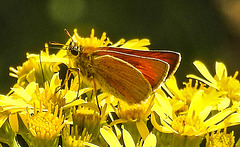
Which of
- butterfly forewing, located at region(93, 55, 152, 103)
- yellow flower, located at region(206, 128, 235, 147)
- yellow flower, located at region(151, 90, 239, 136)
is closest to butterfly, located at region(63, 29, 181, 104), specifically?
butterfly forewing, located at region(93, 55, 152, 103)

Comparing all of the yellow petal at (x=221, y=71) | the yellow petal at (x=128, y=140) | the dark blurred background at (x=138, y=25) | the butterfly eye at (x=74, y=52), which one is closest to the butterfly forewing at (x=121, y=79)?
the butterfly eye at (x=74, y=52)

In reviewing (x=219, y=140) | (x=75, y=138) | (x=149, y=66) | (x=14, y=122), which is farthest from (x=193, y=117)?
(x=14, y=122)

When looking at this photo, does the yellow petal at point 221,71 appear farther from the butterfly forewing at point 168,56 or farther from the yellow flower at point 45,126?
the yellow flower at point 45,126

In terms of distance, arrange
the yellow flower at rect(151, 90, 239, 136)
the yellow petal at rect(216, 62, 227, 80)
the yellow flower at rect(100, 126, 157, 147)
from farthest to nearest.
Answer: the yellow petal at rect(216, 62, 227, 80) → the yellow flower at rect(151, 90, 239, 136) → the yellow flower at rect(100, 126, 157, 147)

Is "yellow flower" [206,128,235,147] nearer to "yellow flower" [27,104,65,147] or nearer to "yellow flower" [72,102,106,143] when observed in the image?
"yellow flower" [72,102,106,143]

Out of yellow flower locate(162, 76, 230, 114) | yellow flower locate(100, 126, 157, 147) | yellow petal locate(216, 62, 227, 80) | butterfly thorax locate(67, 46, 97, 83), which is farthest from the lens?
yellow petal locate(216, 62, 227, 80)

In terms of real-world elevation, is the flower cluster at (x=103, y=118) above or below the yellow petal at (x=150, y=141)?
above

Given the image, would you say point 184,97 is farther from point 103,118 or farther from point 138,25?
point 138,25

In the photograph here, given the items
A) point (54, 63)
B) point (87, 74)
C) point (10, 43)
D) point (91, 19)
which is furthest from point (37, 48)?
point (87, 74)
